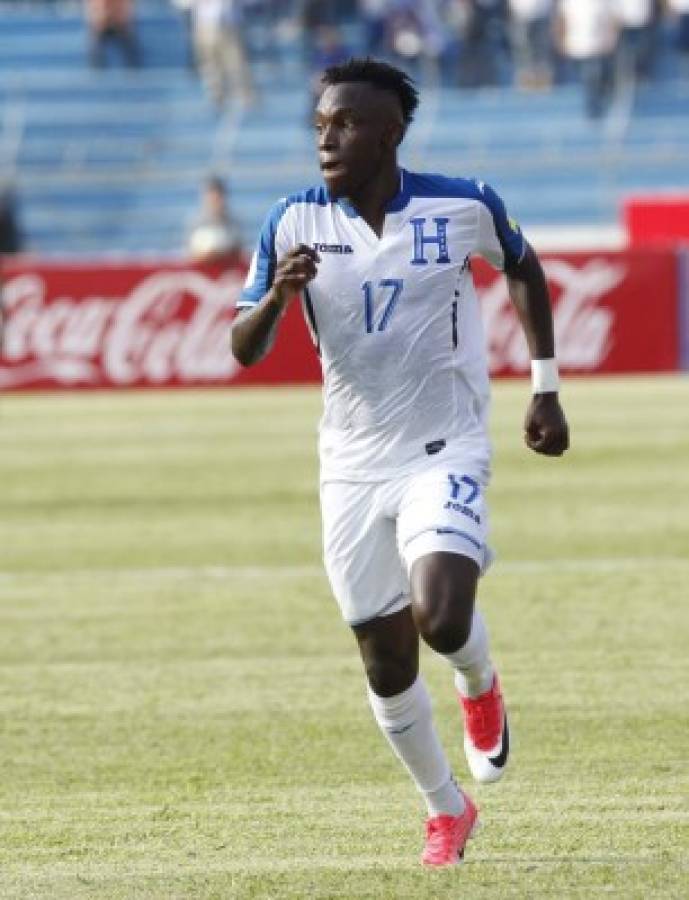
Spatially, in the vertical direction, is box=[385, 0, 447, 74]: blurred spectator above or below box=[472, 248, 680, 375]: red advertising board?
above

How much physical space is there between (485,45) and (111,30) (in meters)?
5.38

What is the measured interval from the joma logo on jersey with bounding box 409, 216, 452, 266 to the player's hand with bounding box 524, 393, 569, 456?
52 centimetres

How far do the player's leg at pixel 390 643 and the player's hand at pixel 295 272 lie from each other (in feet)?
2.34

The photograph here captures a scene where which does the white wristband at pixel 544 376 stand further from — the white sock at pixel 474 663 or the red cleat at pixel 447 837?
the red cleat at pixel 447 837

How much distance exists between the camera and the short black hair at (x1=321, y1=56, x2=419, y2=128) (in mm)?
7727

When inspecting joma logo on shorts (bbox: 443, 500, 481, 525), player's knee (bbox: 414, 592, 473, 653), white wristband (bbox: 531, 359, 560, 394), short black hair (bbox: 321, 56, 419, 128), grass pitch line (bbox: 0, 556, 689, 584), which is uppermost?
short black hair (bbox: 321, 56, 419, 128)

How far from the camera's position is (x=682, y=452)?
21.8 metres

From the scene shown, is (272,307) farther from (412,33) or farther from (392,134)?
(412,33)

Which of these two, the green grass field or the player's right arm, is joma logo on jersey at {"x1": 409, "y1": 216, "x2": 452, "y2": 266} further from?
the green grass field

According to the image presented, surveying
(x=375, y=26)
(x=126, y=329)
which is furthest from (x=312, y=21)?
(x=126, y=329)

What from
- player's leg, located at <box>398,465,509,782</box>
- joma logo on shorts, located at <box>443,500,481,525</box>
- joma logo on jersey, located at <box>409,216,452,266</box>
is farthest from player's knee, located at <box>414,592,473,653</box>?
joma logo on jersey, located at <box>409,216,452,266</box>

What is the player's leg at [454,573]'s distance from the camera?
7277mm

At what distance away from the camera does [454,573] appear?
7324 mm

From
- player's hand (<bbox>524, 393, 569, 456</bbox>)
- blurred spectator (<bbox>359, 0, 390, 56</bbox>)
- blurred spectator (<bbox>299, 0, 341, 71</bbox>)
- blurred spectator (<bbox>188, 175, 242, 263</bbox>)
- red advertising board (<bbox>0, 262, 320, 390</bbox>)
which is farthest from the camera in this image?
blurred spectator (<bbox>299, 0, 341, 71</bbox>)
